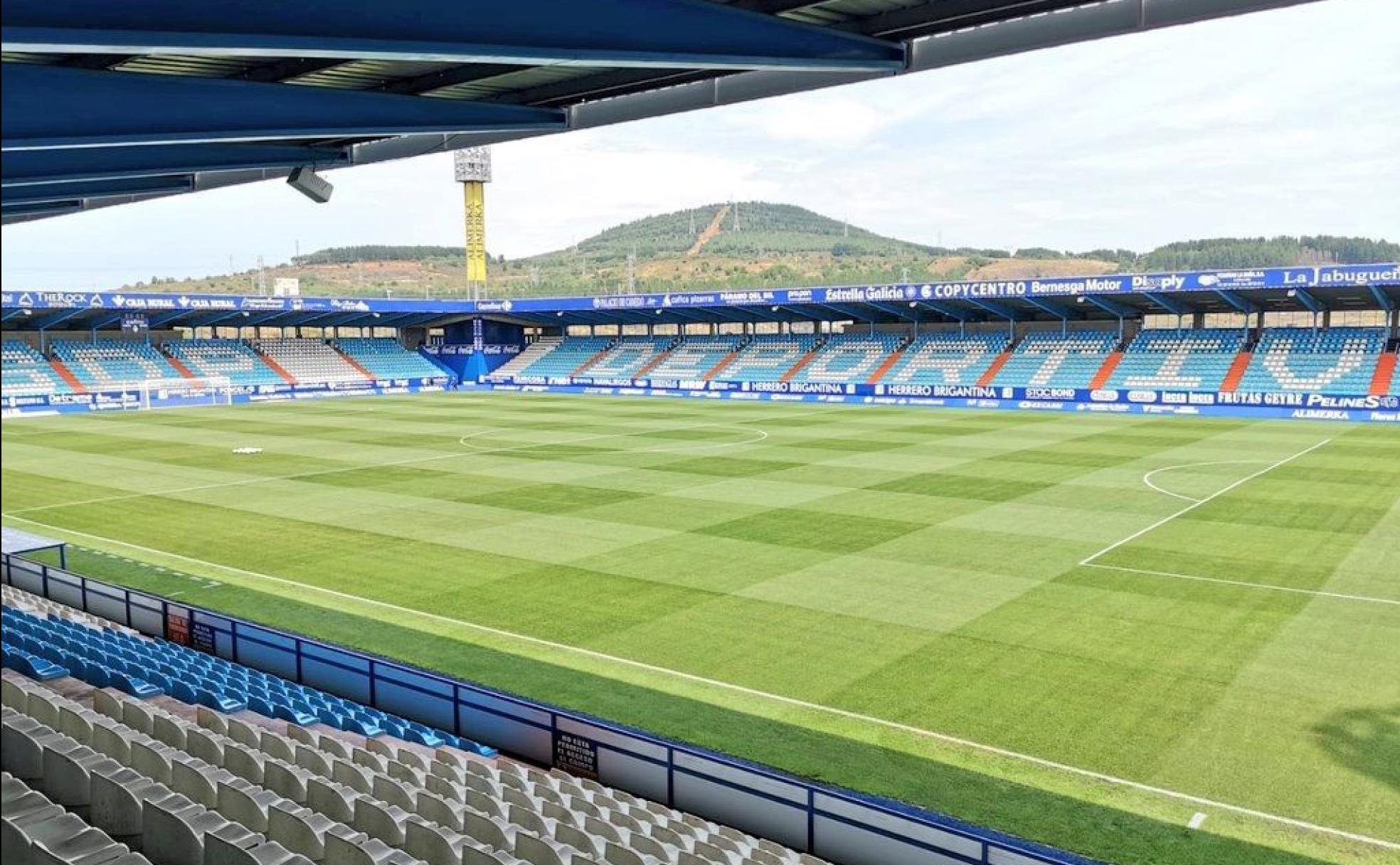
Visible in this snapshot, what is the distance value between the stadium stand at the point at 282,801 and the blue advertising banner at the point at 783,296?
37966mm

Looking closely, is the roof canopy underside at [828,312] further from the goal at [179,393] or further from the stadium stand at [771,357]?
the goal at [179,393]

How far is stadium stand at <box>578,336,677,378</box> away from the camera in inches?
2968

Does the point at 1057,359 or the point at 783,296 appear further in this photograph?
the point at 783,296

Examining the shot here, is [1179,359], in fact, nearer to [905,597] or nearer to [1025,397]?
[1025,397]

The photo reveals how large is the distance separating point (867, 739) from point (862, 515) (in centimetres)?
1261

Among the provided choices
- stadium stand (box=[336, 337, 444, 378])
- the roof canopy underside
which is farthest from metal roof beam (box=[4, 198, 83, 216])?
stadium stand (box=[336, 337, 444, 378])

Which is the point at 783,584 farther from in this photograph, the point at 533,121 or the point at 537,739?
the point at 533,121

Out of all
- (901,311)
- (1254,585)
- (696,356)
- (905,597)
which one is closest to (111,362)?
(696,356)

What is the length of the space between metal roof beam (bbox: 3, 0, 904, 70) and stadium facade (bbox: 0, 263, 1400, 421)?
46017mm

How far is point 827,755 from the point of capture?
11727mm

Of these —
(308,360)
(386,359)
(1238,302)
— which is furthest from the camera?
(386,359)

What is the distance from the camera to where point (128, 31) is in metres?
7.00

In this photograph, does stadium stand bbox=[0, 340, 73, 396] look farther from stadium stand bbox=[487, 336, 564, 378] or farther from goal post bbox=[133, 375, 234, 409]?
stadium stand bbox=[487, 336, 564, 378]

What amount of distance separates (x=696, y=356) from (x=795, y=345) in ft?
24.6
